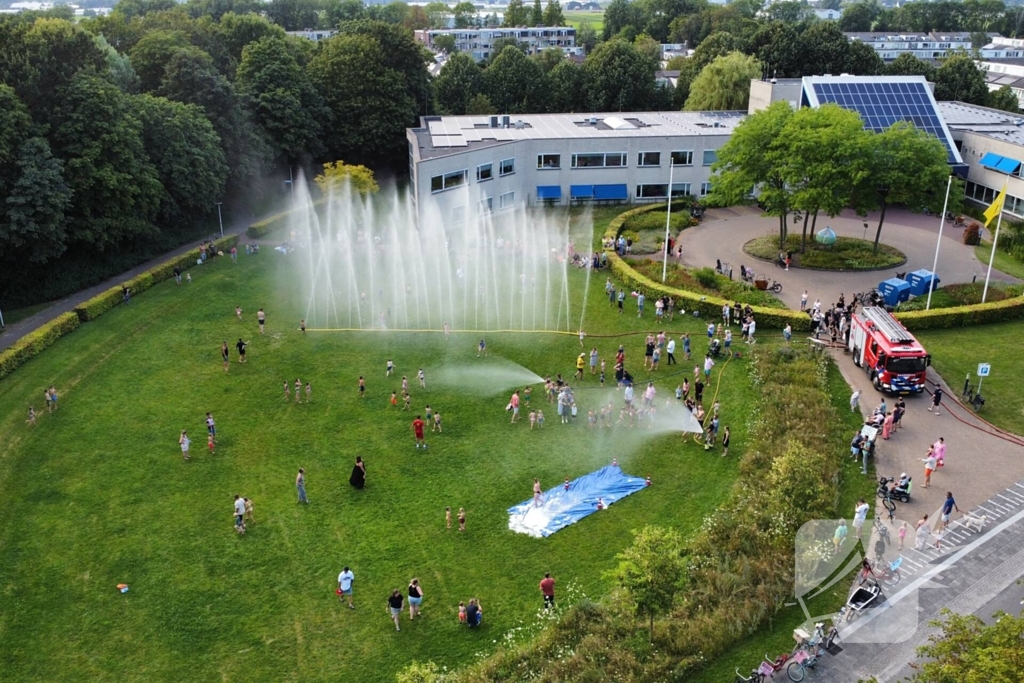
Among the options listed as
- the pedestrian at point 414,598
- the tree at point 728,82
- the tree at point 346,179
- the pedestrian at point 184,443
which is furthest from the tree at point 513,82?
the pedestrian at point 414,598

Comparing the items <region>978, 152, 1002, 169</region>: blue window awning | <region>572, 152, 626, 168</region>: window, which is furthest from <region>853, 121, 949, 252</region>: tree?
<region>572, 152, 626, 168</region>: window

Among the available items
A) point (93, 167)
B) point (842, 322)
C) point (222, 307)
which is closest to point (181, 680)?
point (222, 307)

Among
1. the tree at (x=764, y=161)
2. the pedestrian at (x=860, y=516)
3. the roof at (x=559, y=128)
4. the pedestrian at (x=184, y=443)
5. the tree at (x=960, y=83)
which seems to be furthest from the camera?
the tree at (x=960, y=83)

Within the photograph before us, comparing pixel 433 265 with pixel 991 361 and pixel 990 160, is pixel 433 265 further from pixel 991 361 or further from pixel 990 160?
pixel 990 160

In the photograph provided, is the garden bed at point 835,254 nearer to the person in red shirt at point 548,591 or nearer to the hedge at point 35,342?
the person in red shirt at point 548,591

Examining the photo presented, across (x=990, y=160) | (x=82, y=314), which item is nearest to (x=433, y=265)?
(x=82, y=314)
